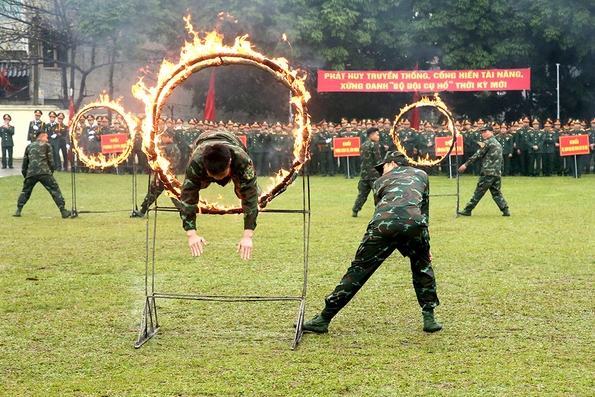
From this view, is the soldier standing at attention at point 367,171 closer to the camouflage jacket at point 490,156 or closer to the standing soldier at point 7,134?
the camouflage jacket at point 490,156

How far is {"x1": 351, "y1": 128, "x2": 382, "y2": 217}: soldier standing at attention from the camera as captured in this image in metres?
17.2

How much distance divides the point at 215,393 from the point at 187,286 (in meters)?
4.04

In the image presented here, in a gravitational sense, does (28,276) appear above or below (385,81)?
below

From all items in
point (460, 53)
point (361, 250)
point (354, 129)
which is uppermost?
point (460, 53)

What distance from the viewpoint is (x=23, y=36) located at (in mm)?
35000

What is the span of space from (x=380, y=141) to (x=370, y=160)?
11.1 m

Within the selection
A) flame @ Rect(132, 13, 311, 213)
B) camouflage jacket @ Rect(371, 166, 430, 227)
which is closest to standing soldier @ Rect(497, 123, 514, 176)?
camouflage jacket @ Rect(371, 166, 430, 227)

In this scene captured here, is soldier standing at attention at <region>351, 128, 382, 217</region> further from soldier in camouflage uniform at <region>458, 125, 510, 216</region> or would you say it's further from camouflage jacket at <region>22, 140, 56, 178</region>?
camouflage jacket at <region>22, 140, 56, 178</region>

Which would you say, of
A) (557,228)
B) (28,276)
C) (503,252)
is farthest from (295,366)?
(557,228)

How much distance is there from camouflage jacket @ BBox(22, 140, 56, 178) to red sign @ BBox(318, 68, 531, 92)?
45.7ft

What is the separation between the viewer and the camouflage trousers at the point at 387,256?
24.7ft

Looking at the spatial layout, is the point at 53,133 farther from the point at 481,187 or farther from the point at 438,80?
the point at 481,187

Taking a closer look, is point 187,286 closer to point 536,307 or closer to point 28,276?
point 28,276

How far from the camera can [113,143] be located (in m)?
22.5
